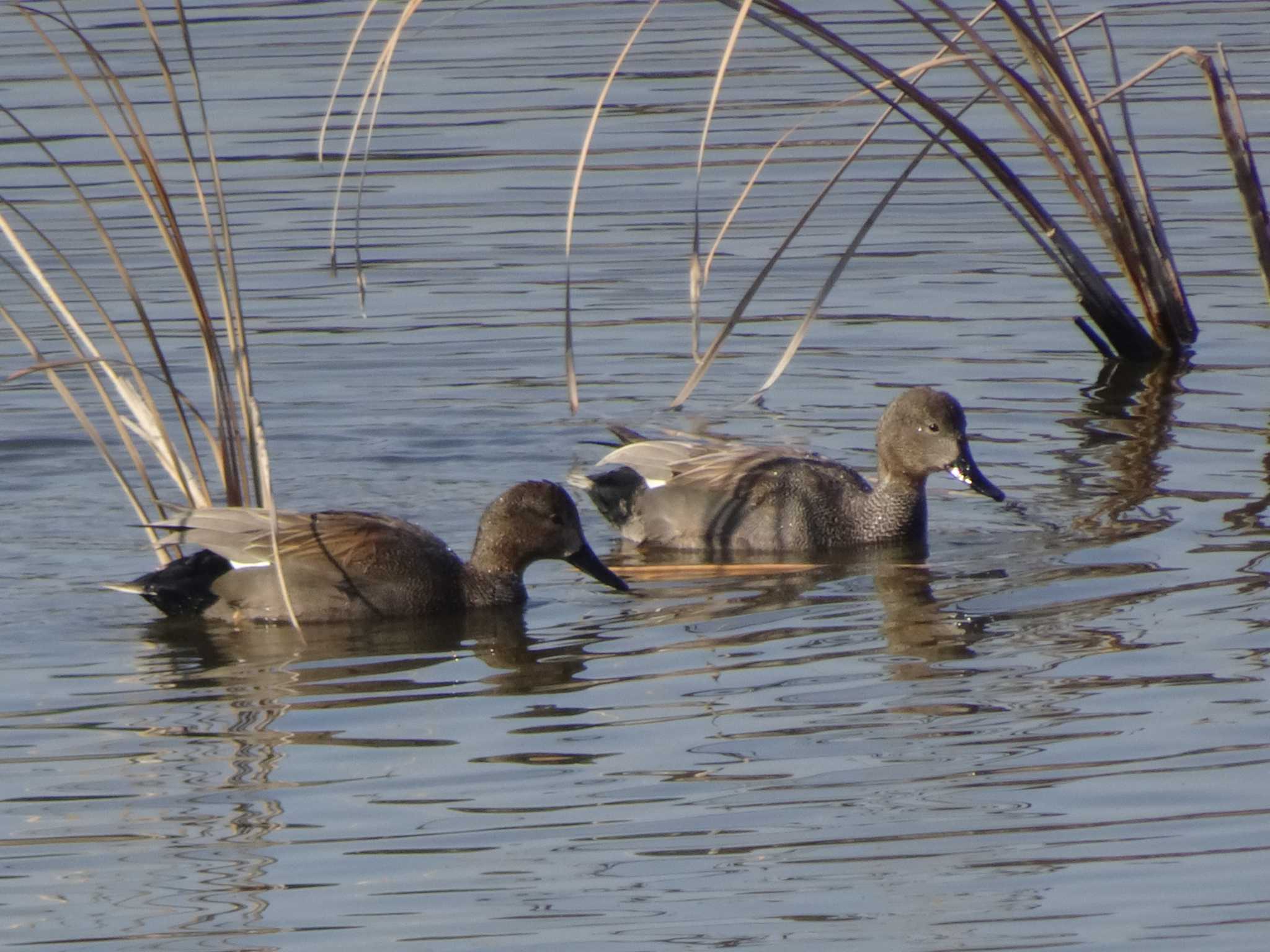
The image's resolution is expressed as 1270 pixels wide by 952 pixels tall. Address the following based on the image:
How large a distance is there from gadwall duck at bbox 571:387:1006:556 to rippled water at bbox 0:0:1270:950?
1.03 ft

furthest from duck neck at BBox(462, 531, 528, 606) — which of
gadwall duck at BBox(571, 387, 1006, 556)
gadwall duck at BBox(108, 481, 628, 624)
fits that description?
gadwall duck at BBox(571, 387, 1006, 556)

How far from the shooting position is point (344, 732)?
6703 millimetres

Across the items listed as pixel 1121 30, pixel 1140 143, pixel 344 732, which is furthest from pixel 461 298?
pixel 1121 30

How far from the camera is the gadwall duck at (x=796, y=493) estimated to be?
934 centimetres

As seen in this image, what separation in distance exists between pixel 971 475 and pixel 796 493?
0.70m

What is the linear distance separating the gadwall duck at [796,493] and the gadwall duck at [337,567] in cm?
97

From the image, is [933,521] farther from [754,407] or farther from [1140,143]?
[1140,143]

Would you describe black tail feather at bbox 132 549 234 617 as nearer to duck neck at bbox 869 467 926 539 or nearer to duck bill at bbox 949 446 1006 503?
duck neck at bbox 869 467 926 539

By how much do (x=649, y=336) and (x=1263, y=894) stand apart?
7.22 metres

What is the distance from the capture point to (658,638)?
7.75 m

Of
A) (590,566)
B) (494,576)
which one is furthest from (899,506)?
(494,576)

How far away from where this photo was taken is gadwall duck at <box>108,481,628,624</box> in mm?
8125

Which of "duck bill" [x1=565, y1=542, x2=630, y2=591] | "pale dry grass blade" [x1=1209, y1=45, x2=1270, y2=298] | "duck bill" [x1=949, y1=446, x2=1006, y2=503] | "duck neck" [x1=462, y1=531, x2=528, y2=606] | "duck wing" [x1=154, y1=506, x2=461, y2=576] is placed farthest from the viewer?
"pale dry grass blade" [x1=1209, y1=45, x2=1270, y2=298]

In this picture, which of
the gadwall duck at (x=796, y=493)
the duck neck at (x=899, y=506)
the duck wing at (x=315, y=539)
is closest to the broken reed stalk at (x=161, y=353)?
the duck wing at (x=315, y=539)
